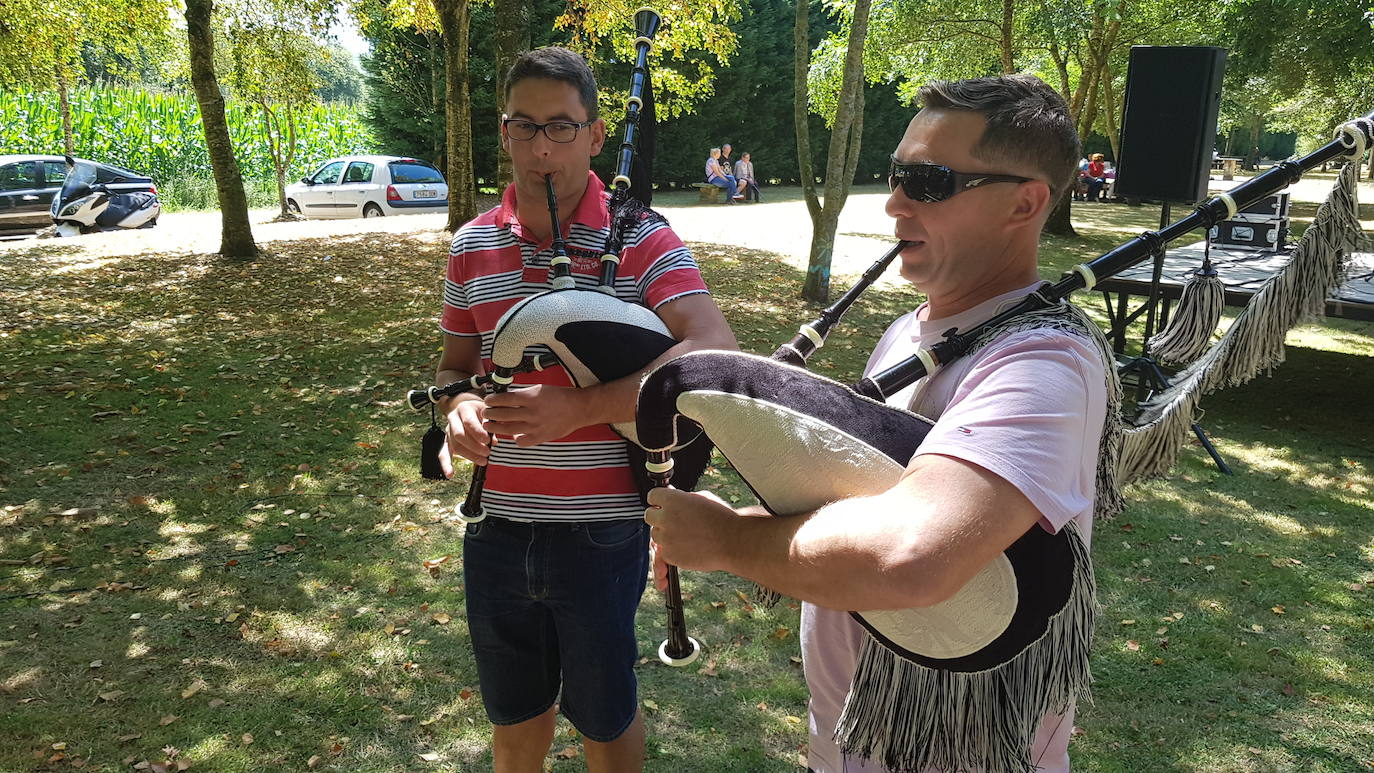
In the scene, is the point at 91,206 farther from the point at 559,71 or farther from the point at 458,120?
the point at 559,71

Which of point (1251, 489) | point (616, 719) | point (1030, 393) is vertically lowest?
point (1251, 489)

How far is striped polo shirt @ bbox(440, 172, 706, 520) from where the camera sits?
208cm

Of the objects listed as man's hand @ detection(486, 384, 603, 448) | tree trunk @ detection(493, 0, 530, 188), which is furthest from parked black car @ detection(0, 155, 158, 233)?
man's hand @ detection(486, 384, 603, 448)

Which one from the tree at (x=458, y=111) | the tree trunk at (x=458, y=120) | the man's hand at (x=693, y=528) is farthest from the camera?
the tree trunk at (x=458, y=120)

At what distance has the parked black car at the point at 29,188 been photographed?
1625cm

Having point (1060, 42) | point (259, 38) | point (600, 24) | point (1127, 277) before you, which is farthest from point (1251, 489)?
point (259, 38)

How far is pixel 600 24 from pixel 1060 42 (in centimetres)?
964

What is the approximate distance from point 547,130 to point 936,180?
42.0 inches

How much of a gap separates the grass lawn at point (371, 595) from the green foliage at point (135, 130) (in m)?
18.2

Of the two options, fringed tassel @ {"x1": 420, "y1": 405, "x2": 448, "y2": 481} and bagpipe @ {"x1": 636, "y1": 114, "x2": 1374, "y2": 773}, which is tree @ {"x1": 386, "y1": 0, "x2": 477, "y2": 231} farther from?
bagpipe @ {"x1": 636, "y1": 114, "x2": 1374, "y2": 773}

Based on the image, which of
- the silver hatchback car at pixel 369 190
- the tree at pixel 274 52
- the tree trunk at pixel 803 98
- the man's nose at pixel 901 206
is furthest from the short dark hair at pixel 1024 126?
the silver hatchback car at pixel 369 190

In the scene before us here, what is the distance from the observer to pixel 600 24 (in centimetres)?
1144

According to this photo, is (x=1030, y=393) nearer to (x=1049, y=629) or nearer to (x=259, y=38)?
(x=1049, y=629)

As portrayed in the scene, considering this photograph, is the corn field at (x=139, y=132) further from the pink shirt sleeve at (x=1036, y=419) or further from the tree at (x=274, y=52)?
the pink shirt sleeve at (x=1036, y=419)
